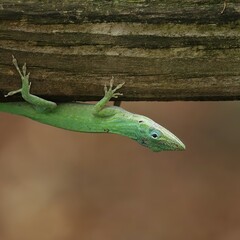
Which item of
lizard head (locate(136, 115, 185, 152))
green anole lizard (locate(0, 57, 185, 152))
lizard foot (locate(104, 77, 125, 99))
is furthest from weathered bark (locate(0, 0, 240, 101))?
lizard head (locate(136, 115, 185, 152))

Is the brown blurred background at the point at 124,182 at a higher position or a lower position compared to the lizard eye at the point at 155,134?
higher

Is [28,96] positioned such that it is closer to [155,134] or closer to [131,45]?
[131,45]

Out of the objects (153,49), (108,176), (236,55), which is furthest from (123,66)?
(108,176)

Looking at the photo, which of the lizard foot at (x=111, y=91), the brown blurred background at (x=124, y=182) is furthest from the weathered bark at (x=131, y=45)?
the brown blurred background at (x=124, y=182)

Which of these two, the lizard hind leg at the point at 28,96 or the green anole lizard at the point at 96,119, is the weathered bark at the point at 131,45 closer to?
the lizard hind leg at the point at 28,96

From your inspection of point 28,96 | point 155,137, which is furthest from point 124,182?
point 28,96

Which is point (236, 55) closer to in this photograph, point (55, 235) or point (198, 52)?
point (198, 52)
